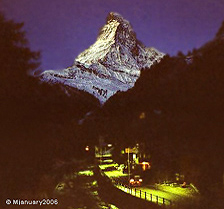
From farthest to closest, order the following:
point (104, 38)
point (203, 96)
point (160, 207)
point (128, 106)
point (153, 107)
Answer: point (104, 38)
point (160, 207)
point (128, 106)
point (153, 107)
point (203, 96)

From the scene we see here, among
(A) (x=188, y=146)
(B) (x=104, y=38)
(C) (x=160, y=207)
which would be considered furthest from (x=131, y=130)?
(B) (x=104, y=38)

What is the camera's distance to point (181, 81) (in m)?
6.89

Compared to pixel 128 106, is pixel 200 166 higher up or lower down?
lower down

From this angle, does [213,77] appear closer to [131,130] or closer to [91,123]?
[131,130]

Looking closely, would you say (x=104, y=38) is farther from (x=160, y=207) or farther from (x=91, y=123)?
(x=160, y=207)

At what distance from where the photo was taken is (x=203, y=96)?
6.69 m

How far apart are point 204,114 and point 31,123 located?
466 centimetres

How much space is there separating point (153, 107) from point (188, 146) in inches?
56.1

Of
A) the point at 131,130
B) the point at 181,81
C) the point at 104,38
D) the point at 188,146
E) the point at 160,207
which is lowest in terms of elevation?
the point at 160,207

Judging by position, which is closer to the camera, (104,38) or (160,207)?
(160,207)

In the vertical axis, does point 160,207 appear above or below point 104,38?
below

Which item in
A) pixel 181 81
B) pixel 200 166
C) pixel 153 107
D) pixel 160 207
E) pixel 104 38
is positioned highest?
pixel 104 38

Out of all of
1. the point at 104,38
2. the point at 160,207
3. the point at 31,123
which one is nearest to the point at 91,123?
the point at 31,123

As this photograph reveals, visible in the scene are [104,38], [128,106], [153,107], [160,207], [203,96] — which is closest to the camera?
[203,96]
